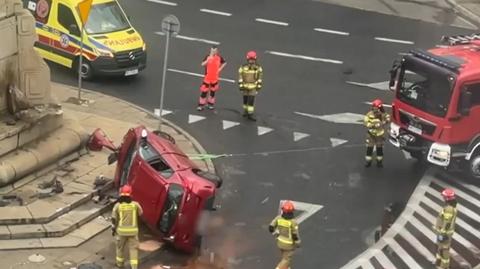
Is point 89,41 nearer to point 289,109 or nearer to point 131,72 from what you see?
point 131,72

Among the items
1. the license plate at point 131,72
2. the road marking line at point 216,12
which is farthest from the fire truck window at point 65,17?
the road marking line at point 216,12

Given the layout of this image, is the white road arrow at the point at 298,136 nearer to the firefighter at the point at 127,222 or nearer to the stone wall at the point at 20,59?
the stone wall at the point at 20,59

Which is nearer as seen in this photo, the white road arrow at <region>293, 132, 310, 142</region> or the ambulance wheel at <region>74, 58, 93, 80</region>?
the white road arrow at <region>293, 132, 310, 142</region>

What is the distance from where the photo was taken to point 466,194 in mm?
21562

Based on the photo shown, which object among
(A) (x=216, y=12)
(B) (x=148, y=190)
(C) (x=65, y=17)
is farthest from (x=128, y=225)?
(A) (x=216, y=12)

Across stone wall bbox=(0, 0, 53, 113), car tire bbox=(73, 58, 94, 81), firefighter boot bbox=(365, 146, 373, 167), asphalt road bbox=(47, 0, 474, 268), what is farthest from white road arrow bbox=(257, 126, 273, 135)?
stone wall bbox=(0, 0, 53, 113)

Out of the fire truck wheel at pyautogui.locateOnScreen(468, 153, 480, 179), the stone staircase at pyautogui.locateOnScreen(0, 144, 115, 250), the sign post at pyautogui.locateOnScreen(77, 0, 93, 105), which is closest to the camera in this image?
the stone staircase at pyautogui.locateOnScreen(0, 144, 115, 250)

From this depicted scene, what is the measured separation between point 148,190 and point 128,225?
116 cm

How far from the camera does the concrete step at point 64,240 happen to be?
689 inches

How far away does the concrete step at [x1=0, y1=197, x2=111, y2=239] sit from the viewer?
1770 centimetres

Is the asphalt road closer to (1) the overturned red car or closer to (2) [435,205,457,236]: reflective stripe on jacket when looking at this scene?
(1) the overturned red car

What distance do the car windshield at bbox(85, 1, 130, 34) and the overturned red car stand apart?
28.0ft

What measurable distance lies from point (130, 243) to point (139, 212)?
1.79 ft

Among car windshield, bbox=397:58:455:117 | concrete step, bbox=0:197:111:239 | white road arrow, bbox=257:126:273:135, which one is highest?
car windshield, bbox=397:58:455:117
